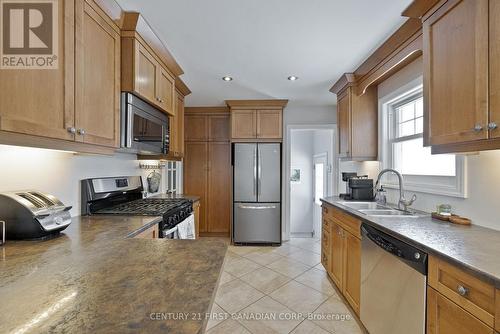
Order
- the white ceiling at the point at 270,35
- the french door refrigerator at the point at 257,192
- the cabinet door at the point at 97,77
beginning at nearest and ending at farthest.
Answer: the cabinet door at the point at 97,77, the white ceiling at the point at 270,35, the french door refrigerator at the point at 257,192

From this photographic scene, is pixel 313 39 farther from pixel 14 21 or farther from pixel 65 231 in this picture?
pixel 65 231

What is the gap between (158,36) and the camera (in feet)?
6.54

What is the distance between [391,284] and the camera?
1.48 m

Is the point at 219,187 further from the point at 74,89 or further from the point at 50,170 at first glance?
the point at 74,89

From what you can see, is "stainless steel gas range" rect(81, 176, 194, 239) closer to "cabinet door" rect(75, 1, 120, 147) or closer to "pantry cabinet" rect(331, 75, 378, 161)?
"cabinet door" rect(75, 1, 120, 147)

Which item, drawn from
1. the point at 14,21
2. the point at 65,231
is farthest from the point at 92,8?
the point at 65,231

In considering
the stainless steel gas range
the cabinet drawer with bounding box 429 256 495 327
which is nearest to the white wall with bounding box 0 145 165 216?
the stainless steel gas range

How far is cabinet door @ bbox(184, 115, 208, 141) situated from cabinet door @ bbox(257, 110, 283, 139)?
1.06 m

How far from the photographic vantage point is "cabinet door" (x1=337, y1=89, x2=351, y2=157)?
2.88 metres

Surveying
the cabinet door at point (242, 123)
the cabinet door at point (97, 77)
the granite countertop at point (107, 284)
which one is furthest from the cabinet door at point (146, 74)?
the cabinet door at point (242, 123)

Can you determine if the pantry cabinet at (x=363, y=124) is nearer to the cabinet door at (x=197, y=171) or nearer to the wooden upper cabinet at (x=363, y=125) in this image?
the wooden upper cabinet at (x=363, y=125)

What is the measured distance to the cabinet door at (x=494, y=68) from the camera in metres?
1.12

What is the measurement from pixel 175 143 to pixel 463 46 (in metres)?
2.78

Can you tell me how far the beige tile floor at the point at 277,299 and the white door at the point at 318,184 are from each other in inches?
49.5
